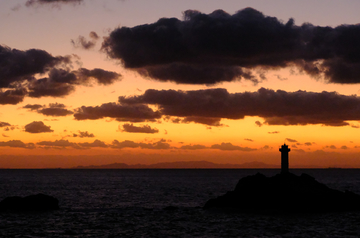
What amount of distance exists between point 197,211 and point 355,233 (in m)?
21.1

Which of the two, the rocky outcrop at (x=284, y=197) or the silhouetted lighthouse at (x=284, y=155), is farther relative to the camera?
the silhouetted lighthouse at (x=284, y=155)

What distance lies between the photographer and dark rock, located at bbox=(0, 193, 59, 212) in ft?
173

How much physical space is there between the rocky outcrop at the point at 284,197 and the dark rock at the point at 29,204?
73.5ft

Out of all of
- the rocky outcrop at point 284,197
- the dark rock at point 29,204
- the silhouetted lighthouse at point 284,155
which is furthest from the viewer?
the silhouetted lighthouse at point 284,155

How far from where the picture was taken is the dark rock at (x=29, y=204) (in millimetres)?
52781

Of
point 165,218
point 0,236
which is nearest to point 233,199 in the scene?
point 165,218

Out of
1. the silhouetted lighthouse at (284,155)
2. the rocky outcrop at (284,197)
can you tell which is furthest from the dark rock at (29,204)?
the silhouetted lighthouse at (284,155)

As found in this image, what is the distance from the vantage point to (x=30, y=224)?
42.9 m

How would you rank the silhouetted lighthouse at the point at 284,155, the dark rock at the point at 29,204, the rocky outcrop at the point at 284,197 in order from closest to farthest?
the rocky outcrop at the point at 284,197, the dark rock at the point at 29,204, the silhouetted lighthouse at the point at 284,155

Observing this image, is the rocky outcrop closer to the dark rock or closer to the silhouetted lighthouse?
the silhouetted lighthouse

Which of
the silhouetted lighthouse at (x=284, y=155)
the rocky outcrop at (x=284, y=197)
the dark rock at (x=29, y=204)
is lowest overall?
the dark rock at (x=29, y=204)

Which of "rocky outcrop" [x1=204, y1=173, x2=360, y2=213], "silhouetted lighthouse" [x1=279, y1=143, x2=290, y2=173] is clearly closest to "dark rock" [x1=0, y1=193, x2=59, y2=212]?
"rocky outcrop" [x1=204, y1=173, x2=360, y2=213]

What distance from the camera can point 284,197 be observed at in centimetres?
5191

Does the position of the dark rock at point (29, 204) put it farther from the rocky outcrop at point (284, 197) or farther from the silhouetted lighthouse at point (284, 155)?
the silhouetted lighthouse at point (284, 155)
